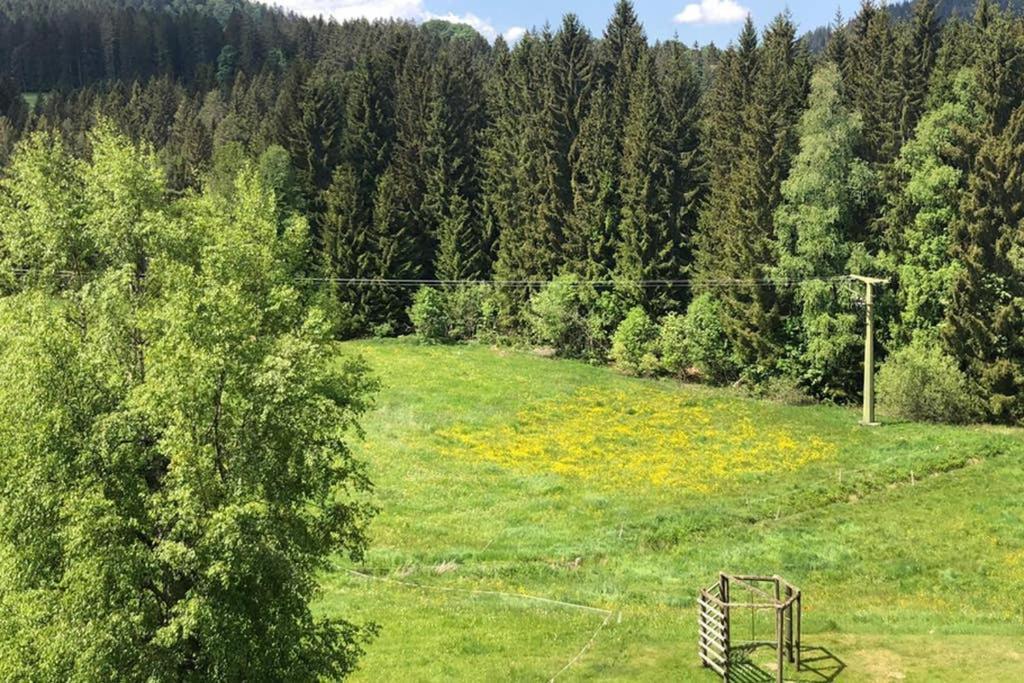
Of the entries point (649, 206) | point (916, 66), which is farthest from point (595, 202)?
point (916, 66)

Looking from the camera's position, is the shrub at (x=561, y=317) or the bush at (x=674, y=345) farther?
the shrub at (x=561, y=317)

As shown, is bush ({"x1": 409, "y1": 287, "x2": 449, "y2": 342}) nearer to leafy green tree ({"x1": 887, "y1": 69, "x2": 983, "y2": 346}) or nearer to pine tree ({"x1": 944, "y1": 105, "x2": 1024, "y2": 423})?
leafy green tree ({"x1": 887, "y1": 69, "x2": 983, "y2": 346})

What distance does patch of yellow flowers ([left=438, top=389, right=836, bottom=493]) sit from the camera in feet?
124

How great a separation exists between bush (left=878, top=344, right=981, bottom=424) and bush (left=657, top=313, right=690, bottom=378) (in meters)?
13.2

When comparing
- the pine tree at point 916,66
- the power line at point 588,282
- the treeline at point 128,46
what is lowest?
the power line at point 588,282

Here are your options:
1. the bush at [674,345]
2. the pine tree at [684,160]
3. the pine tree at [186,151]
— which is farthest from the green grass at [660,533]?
the pine tree at [186,151]

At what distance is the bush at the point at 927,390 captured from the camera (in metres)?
46.0

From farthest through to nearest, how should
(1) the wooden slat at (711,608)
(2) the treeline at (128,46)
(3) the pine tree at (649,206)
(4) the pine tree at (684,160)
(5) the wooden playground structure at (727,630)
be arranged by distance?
1. (2) the treeline at (128,46)
2. (4) the pine tree at (684,160)
3. (3) the pine tree at (649,206)
4. (1) the wooden slat at (711,608)
5. (5) the wooden playground structure at (727,630)

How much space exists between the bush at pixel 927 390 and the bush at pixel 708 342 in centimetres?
1144

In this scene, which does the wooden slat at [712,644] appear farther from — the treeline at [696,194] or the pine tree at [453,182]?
the pine tree at [453,182]

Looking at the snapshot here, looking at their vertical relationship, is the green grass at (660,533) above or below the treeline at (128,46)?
below

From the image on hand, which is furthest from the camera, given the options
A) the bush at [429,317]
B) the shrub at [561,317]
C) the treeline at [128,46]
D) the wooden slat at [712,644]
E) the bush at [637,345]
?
the treeline at [128,46]

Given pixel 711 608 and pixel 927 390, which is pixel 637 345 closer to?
pixel 927 390

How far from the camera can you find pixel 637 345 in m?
58.7
